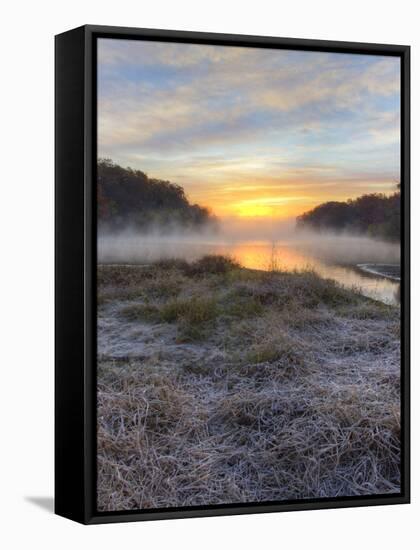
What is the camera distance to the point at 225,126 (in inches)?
286

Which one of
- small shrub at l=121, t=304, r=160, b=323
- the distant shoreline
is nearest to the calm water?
the distant shoreline

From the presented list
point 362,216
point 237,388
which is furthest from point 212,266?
point 362,216

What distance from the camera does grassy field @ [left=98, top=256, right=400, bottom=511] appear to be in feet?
22.9

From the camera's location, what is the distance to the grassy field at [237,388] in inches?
275

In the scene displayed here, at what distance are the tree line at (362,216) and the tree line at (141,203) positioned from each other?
0.71 meters

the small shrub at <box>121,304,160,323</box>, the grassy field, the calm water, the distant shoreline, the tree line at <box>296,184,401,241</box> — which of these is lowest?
the grassy field

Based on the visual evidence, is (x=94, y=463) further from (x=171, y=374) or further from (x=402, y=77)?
(x=402, y=77)

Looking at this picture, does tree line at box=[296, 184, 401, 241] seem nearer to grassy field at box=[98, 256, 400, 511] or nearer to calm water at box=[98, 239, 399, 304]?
calm water at box=[98, 239, 399, 304]

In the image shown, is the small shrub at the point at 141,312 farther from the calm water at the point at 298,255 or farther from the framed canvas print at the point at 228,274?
the calm water at the point at 298,255

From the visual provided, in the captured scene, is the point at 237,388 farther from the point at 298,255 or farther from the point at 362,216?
the point at 362,216

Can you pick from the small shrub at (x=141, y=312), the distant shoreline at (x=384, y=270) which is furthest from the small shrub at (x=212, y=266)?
the distant shoreline at (x=384, y=270)

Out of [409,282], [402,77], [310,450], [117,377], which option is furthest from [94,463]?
[402,77]

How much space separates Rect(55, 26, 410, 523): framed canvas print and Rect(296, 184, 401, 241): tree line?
13 mm

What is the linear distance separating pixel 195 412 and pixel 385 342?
1410 millimetres
